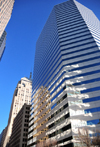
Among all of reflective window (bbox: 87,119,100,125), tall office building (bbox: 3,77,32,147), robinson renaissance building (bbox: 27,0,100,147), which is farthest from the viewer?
tall office building (bbox: 3,77,32,147)

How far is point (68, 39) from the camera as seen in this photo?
62.4 m

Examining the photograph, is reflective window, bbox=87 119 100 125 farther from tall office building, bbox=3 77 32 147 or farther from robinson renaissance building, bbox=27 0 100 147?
tall office building, bbox=3 77 32 147

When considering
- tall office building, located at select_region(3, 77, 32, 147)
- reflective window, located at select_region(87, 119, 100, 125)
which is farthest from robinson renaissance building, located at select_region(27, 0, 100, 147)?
tall office building, located at select_region(3, 77, 32, 147)

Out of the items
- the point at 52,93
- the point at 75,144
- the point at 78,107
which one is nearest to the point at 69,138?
the point at 75,144

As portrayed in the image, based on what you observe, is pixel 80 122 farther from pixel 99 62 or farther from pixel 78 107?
pixel 99 62

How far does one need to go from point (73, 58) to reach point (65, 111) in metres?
23.1

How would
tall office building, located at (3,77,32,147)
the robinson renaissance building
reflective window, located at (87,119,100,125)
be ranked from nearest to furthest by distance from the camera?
reflective window, located at (87,119,100,125), the robinson renaissance building, tall office building, located at (3,77,32,147)

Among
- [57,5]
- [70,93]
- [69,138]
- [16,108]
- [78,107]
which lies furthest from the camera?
[16,108]

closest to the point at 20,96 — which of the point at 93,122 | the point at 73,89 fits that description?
the point at 73,89

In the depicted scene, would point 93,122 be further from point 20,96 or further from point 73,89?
point 20,96

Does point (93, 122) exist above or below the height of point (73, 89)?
below

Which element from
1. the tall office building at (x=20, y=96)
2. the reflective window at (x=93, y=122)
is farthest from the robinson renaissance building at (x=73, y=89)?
the tall office building at (x=20, y=96)

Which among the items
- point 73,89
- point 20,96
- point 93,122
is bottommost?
point 93,122

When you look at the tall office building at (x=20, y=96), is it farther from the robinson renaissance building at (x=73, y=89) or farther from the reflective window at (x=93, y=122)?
the reflective window at (x=93, y=122)
